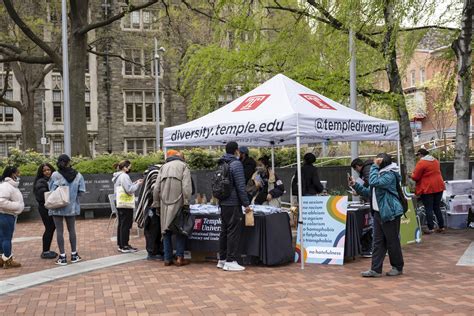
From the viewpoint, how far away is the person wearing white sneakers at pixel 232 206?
7.89m

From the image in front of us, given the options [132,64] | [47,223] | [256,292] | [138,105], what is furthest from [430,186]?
[138,105]

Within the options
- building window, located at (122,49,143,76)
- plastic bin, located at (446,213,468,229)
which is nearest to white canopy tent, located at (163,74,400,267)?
plastic bin, located at (446,213,468,229)

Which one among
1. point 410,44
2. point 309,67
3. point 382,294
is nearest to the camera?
point 382,294

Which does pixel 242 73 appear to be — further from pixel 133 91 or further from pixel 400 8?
pixel 133 91

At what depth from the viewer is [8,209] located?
8.33 meters

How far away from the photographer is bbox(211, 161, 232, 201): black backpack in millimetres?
7816

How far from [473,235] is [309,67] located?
617cm

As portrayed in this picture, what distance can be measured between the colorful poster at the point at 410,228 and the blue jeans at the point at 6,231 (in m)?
6.66

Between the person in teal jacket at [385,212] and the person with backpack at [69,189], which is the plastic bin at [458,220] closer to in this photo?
the person in teal jacket at [385,212]

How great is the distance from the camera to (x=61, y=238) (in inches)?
346

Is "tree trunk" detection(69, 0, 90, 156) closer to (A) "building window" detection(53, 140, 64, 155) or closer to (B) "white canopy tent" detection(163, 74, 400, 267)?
(B) "white canopy tent" detection(163, 74, 400, 267)

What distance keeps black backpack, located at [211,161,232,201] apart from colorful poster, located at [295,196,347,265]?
4.74ft

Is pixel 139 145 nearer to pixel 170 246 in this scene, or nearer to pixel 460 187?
pixel 460 187

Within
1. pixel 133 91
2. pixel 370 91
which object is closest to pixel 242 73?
pixel 370 91
